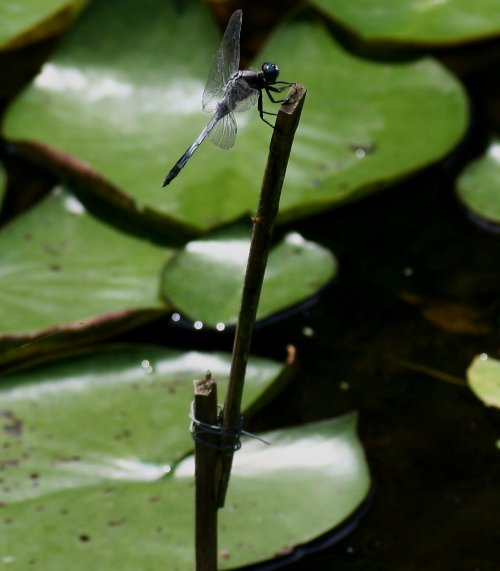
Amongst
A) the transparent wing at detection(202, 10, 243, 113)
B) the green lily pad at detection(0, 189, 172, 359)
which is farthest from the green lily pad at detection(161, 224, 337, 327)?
the transparent wing at detection(202, 10, 243, 113)

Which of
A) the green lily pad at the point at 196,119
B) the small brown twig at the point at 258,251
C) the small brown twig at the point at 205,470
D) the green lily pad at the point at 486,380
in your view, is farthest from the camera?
the green lily pad at the point at 196,119

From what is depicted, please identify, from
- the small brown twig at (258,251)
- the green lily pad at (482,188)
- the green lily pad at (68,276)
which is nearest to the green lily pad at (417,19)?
the green lily pad at (482,188)

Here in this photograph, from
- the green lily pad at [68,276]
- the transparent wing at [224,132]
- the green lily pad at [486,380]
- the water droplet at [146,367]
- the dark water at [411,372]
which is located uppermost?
the transparent wing at [224,132]

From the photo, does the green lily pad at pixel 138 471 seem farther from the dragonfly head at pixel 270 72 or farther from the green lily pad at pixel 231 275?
the dragonfly head at pixel 270 72

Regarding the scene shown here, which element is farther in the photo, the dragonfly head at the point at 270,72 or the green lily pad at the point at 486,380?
the green lily pad at the point at 486,380

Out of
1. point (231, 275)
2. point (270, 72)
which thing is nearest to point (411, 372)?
point (231, 275)

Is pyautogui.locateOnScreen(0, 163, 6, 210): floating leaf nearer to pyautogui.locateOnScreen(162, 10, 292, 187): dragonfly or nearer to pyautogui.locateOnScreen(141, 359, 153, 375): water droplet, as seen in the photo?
pyautogui.locateOnScreen(141, 359, 153, 375): water droplet
